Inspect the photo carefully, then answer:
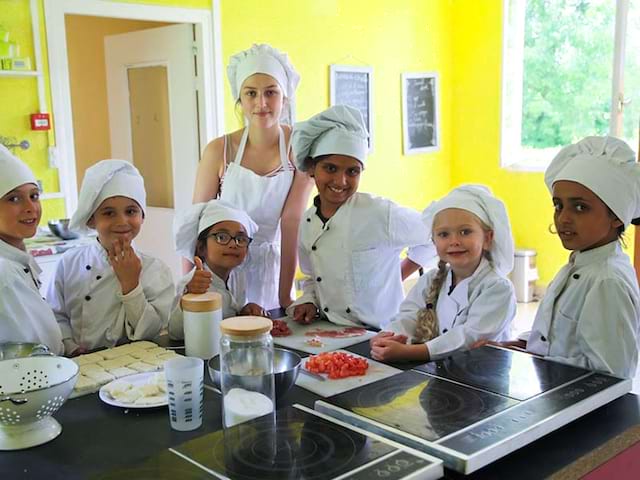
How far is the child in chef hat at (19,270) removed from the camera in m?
1.51

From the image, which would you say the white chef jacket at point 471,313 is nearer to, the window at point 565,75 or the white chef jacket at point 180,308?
the white chef jacket at point 180,308

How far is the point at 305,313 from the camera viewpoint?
1.96m

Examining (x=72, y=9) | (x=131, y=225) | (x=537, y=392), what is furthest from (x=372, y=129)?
(x=537, y=392)

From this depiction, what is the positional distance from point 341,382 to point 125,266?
0.72m

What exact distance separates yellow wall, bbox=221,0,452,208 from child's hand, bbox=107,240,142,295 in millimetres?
2466

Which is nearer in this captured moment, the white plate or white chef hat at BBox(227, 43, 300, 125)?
the white plate

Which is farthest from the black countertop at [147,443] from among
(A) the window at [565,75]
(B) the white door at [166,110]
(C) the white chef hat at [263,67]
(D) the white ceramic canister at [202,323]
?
(A) the window at [565,75]

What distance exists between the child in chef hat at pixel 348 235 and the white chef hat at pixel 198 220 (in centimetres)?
25

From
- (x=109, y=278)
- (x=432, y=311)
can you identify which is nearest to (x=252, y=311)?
(x=109, y=278)

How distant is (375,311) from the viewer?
206 centimetres

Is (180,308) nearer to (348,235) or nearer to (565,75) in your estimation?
(348,235)

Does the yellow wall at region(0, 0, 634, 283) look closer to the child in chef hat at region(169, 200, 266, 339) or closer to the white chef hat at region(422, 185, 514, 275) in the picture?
the child in chef hat at region(169, 200, 266, 339)

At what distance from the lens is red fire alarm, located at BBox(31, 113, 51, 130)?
10.9 feet

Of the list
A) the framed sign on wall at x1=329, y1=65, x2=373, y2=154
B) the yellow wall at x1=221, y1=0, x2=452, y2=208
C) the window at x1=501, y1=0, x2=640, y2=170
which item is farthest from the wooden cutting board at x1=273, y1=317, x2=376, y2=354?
the window at x1=501, y1=0, x2=640, y2=170
